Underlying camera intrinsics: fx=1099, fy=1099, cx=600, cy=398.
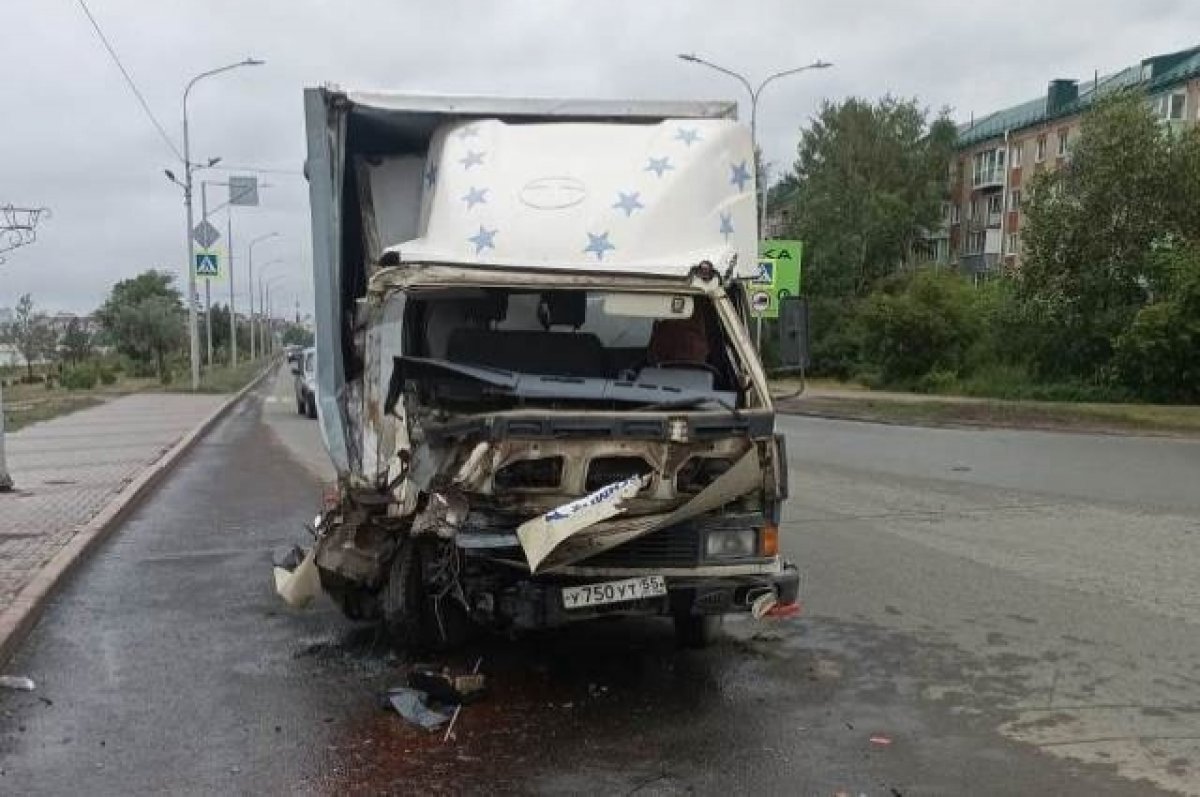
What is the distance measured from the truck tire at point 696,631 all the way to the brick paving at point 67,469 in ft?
13.3

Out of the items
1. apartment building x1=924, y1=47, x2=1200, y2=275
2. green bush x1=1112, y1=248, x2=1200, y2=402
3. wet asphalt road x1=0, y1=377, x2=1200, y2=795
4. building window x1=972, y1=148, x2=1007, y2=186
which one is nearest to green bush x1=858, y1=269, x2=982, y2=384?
green bush x1=1112, y1=248, x2=1200, y2=402

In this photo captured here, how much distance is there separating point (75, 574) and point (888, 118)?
2455 inches

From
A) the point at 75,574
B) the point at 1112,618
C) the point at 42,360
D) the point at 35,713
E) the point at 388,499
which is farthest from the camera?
the point at 42,360

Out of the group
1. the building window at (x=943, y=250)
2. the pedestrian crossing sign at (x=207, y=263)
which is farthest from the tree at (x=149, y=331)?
the building window at (x=943, y=250)

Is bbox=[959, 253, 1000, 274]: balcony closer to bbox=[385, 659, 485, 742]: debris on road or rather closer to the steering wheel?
the steering wheel

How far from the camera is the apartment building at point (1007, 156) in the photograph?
59.2 meters

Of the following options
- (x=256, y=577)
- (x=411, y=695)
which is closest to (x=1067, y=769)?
(x=411, y=695)

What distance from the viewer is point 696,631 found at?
6062 mm

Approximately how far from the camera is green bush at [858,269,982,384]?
41438mm

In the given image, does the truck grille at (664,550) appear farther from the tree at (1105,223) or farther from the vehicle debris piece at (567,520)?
the tree at (1105,223)

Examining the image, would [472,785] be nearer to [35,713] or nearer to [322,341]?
[35,713]

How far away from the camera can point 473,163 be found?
19.9 ft

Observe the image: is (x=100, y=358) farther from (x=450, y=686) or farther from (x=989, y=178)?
(x=450, y=686)

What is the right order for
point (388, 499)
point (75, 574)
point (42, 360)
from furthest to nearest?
point (42, 360)
point (75, 574)
point (388, 499)
